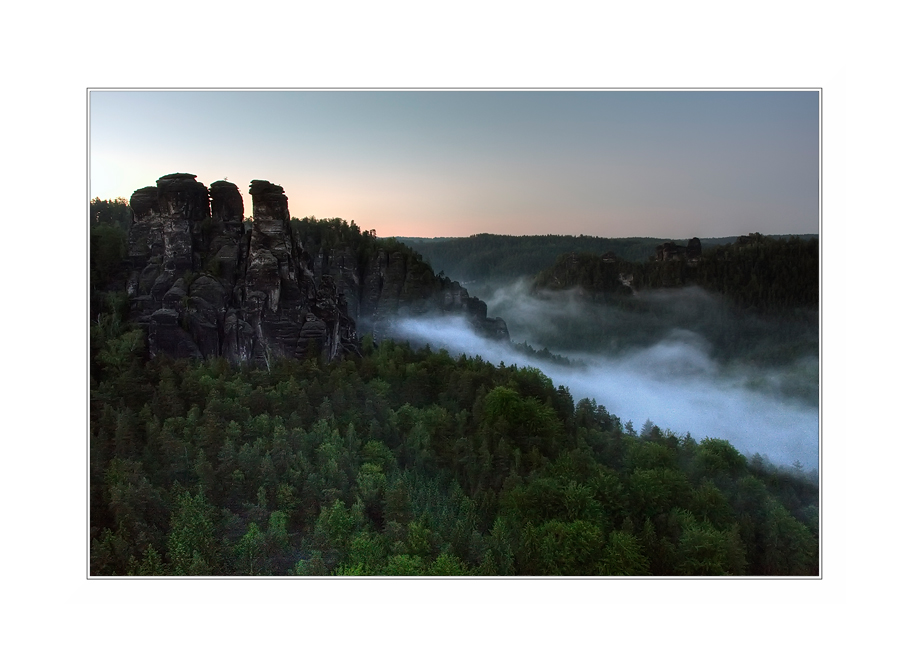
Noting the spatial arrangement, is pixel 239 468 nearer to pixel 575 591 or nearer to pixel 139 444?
pixel 139 444

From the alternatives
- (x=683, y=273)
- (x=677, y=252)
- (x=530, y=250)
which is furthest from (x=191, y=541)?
(x=677, y=252)

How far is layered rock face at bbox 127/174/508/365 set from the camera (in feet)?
34.7

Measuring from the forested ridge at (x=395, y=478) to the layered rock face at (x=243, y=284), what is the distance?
39cm

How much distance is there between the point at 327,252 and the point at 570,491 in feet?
20.2

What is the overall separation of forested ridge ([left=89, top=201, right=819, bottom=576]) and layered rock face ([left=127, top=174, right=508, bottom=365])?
39cm

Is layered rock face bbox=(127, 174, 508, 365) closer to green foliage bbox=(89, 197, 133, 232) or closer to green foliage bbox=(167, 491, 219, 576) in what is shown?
green foliage bbox=(89, 197, 133, 232)

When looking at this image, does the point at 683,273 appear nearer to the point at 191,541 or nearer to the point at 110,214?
the point at 191,541

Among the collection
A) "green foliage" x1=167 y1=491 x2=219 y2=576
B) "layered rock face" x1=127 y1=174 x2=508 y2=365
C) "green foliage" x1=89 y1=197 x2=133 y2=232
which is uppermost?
"green foliage" x1=89 y1=197 x2=133 y2=232

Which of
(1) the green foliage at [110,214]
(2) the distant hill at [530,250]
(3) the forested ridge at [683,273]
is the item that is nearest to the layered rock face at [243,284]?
(1) the green foliage at [110,214]

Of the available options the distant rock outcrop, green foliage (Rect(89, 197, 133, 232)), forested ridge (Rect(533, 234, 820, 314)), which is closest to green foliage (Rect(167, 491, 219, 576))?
green foliage (Rect(89, 197, 133, 232))

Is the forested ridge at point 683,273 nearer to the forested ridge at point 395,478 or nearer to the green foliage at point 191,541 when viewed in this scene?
the forested ridge at point 395,478

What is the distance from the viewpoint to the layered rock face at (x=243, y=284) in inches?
417

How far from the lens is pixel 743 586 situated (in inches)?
348

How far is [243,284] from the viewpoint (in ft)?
35.9
